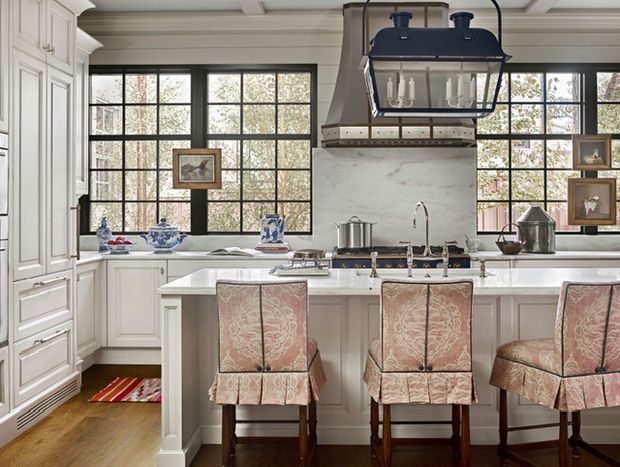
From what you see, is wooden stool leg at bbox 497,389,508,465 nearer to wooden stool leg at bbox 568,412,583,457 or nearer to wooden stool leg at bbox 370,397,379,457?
wooden stool leg at bbox 568,412,583,457

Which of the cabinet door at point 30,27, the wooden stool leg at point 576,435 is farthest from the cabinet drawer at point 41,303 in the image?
the wooden stool leg at point 576,435

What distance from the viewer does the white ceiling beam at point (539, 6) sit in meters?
4.68

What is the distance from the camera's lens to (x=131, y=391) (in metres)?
3.93

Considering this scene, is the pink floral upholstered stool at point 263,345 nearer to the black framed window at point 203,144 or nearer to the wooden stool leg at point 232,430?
the wooden stool leg at point 232,430

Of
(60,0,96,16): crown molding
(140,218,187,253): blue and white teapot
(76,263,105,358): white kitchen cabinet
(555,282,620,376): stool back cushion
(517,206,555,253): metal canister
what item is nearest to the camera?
(555,282,620,376): stool back cushion

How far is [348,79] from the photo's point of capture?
4664mm

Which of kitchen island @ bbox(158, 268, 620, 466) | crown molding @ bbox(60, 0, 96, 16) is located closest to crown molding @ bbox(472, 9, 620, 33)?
kitchen island @ bbox(158, 268, 620, 466)

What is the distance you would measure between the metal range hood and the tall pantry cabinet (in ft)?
6.71

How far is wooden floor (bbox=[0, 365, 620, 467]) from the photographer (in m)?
2.75

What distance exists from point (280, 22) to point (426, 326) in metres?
3.67

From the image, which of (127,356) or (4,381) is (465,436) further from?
(127,356)

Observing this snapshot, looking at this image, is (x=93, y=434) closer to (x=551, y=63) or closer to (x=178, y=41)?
(x=178, y=41)

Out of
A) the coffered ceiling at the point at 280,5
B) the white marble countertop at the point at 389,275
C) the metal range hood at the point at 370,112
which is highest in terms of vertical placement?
the coffered ceiling at the point at 280,5

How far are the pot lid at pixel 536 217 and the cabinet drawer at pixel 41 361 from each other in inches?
146
